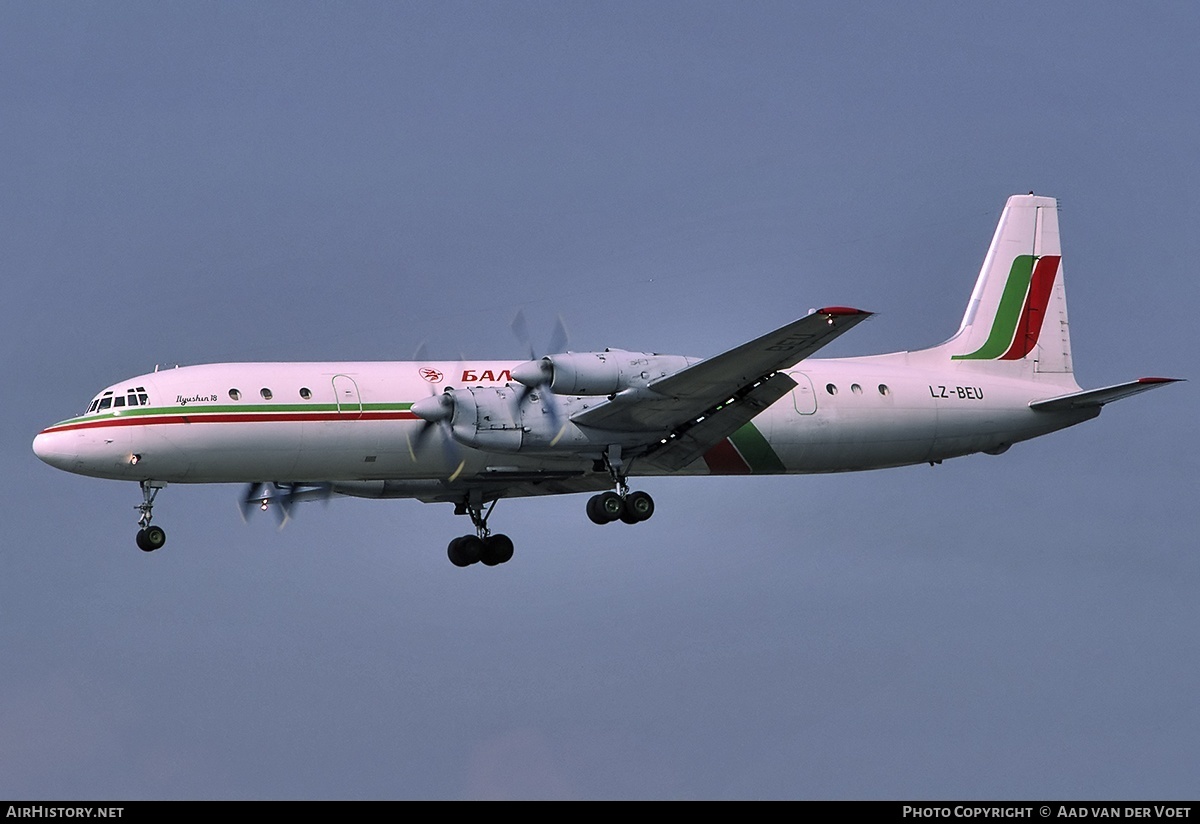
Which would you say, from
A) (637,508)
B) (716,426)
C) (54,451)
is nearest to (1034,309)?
(716,426)

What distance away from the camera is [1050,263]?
42.3m

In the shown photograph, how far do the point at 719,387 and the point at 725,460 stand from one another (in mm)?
3279

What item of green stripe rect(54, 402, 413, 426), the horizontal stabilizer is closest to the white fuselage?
green stripe rect(54, 402, 413, 426)

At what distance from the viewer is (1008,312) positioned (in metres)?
41.5

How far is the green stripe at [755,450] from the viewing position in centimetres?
3722

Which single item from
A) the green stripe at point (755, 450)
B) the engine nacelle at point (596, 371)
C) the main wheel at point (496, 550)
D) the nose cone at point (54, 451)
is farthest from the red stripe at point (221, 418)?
the green stripe at point (755, 450)

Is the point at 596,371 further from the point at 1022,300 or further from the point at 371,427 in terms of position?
the point at 1022,300

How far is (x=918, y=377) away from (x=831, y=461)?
288 centimetres

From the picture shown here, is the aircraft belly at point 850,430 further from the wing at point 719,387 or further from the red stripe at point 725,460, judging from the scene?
the wing at point 719,387
